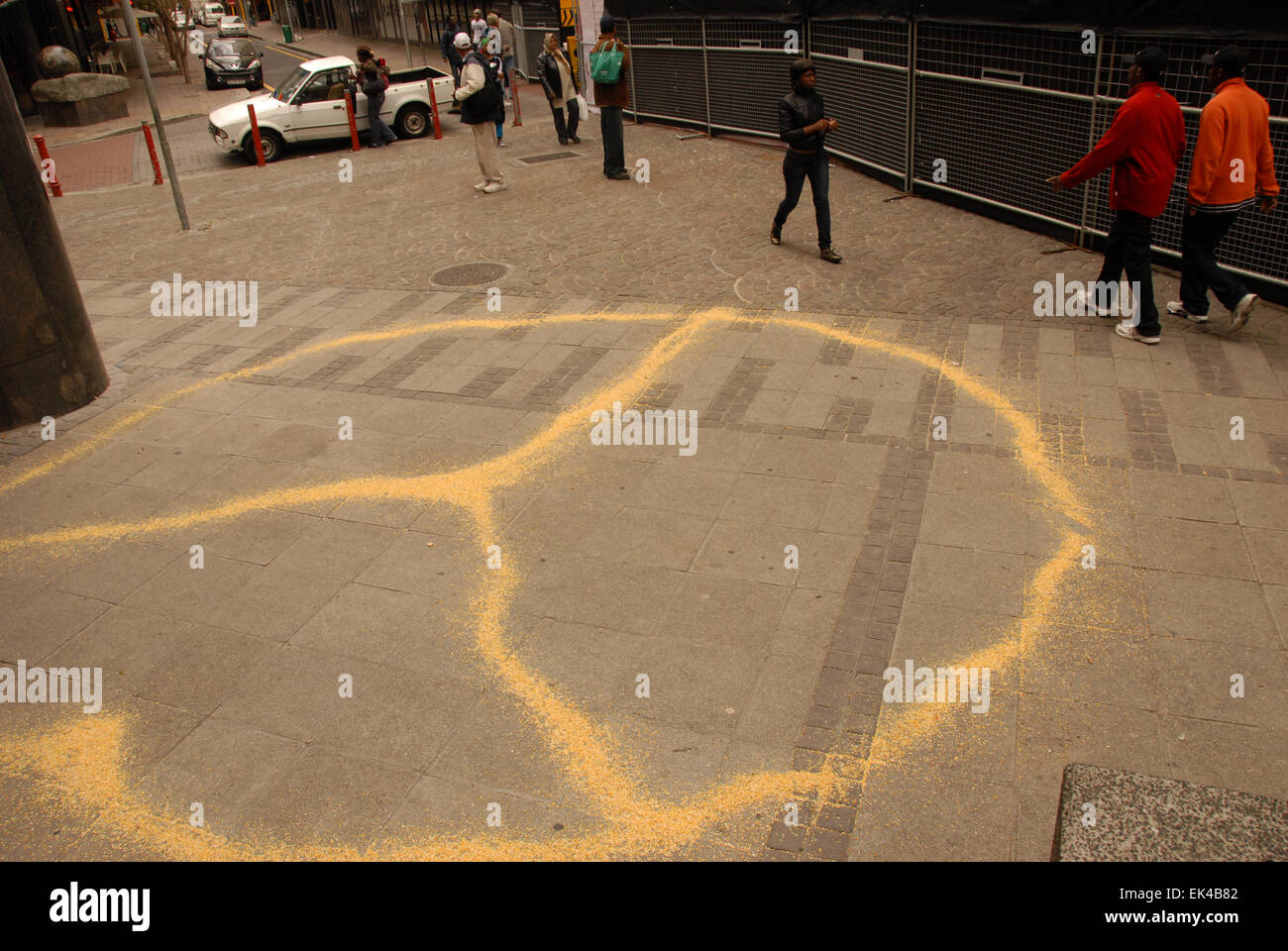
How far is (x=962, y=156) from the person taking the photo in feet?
40.0

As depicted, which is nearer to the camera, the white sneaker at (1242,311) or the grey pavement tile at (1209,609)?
the grey pavement tile at (1209,609)

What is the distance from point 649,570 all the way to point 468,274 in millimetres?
6475

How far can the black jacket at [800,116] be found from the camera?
9.88 meters

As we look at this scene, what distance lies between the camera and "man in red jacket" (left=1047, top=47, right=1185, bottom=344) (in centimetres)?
764

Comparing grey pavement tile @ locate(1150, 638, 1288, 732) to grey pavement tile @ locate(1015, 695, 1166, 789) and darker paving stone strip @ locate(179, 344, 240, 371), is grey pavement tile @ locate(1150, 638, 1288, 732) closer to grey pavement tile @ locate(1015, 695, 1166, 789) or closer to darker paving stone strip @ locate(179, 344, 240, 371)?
grey pavement tile @ locate(1015, 695, 1166, 789)

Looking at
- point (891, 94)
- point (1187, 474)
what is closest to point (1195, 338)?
point (1187, 474)

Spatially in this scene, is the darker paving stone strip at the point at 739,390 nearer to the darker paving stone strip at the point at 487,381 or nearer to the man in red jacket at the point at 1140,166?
the darker paving stone strip at the point at 487,381

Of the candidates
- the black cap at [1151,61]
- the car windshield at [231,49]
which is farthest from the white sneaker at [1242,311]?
the car windshield at [231,49]

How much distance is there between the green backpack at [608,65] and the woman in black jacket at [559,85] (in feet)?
8.08

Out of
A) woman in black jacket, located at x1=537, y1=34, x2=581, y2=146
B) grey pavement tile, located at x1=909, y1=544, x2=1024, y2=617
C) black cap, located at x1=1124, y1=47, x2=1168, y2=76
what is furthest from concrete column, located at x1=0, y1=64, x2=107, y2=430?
woman in black jacket, located at x1=537, y1=34, x2=581, y2=146

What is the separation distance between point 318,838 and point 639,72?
18.7 m

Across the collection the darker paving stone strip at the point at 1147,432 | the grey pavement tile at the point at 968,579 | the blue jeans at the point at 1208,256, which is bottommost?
the grey pavement tile at the point at 968,579

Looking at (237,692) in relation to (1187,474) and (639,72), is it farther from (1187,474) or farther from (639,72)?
(639,72)

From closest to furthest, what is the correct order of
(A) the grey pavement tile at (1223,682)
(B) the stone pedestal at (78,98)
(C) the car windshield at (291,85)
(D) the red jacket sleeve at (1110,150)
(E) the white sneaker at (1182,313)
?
(A) the grey pavement tile at (1223,682)
(D) the red jacket sleeve at (1110,150)
(E) the white sneaker at (1182,313)
(C) the car windshield at (291,85)
(B) the stone pedestal at (78,98)
